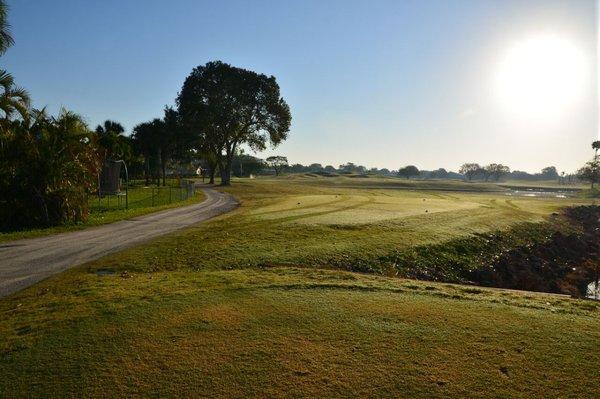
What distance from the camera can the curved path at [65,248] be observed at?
40.5 feet

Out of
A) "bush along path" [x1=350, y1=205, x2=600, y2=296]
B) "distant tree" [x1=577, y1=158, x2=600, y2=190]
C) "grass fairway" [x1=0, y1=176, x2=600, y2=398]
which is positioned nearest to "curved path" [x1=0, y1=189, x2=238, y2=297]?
"grass fairway" [x1=0, y1=176, x2=600, y2=398]

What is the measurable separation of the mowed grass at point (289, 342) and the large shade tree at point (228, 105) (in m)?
56.8

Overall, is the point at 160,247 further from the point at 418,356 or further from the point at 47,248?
the point at 418,356

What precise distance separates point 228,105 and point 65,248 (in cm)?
5139

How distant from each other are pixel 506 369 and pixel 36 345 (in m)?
7.99

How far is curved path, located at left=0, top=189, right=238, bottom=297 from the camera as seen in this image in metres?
12.3

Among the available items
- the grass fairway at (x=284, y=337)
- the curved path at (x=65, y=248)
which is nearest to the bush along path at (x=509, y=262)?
the grass fairway at (x=284, y=337)

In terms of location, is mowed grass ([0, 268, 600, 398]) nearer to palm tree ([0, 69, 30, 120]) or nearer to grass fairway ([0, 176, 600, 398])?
grass fairway ([0, 176, 600, 398])

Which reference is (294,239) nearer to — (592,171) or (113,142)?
(113,142)

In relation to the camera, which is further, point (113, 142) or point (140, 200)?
point (113, 142)

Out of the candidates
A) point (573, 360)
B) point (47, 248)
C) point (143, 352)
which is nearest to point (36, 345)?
point (143, 352)

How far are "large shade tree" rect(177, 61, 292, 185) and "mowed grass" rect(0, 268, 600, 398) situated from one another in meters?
56.8

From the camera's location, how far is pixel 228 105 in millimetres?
64688

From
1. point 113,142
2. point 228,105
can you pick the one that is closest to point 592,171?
point 228,105
